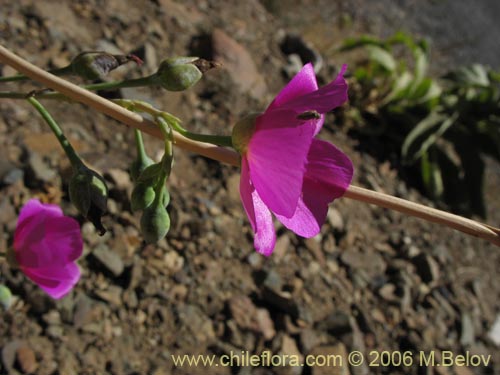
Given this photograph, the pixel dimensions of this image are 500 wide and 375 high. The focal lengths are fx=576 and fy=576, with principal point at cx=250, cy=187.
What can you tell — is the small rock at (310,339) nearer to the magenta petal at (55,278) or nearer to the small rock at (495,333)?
the small rock at (495,333)

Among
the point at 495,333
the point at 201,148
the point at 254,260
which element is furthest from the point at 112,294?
the point at 495,333

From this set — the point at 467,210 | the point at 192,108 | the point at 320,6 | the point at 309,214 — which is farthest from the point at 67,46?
the point at 320,6

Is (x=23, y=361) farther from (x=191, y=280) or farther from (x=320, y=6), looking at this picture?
(x=320, y=6)

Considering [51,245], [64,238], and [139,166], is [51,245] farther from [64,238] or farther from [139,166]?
[139,166]

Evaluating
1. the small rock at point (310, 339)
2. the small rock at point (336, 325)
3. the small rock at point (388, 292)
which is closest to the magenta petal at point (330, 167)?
the small rock at point (310, 339)

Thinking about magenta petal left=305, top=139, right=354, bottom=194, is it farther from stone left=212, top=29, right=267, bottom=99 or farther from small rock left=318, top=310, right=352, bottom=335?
stone left=212, top=29, right=267, bottom=99

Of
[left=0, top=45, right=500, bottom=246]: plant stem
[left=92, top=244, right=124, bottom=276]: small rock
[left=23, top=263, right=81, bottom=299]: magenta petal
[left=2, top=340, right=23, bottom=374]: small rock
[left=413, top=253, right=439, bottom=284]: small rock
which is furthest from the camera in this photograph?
[left=413, top=253, right=439, bottom=284]: small rock

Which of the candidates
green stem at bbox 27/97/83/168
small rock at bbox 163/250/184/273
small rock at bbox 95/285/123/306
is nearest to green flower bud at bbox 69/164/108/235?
green stem at bbox 27/97/83/168
